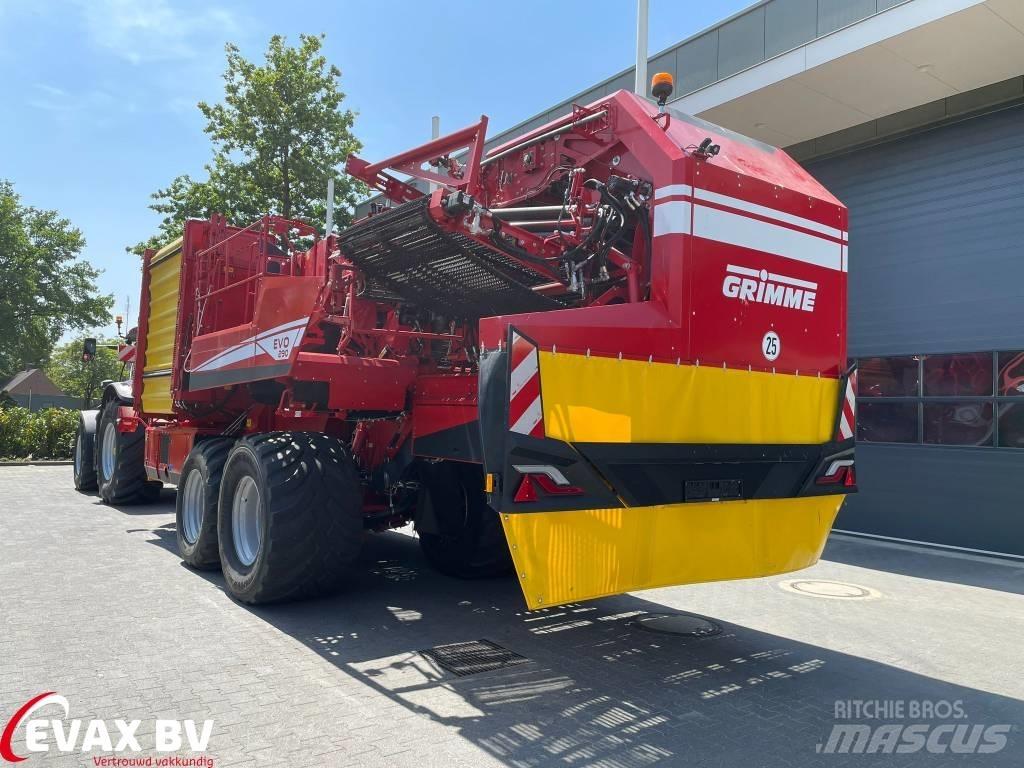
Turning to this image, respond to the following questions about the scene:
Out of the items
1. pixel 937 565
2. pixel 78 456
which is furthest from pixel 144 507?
pixel 937 565

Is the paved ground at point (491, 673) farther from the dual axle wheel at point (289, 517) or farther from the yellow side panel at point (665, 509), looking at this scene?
the yellow side panel at point (665, 509)

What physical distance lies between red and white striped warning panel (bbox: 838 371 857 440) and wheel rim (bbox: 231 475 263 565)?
419cm

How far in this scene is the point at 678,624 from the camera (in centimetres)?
555

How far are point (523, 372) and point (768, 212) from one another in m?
1.96

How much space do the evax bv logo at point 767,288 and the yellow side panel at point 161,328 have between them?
6080mm

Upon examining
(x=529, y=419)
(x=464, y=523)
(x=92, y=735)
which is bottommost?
(x=92, y=735)

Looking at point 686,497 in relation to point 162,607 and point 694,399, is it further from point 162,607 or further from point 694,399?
point 162,607

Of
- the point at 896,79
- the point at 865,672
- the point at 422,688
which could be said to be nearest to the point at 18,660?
the point at 422,688

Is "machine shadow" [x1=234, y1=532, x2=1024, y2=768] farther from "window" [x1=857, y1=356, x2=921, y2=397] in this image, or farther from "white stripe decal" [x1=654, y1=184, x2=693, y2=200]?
"window" [x1=857, y1=356, x2=921, y2=397]

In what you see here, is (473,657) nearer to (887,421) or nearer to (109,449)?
(887,421)

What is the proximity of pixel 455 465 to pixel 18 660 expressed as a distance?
330 centimetres

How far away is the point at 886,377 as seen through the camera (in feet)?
33.7

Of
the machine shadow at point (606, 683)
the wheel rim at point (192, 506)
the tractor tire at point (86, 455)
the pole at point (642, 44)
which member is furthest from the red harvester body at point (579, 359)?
the tractor tire at point (86, 455)

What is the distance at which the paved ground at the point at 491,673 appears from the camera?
345 centimetres
